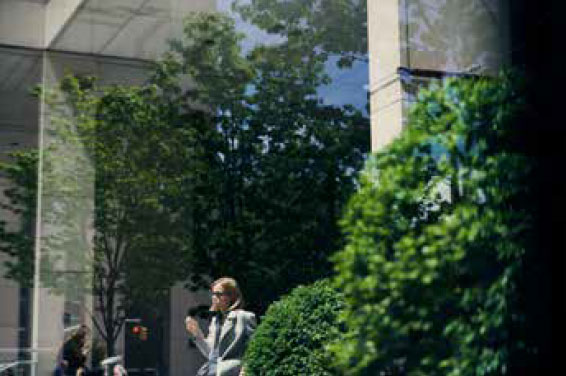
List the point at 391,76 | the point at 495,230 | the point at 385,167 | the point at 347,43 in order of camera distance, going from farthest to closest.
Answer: the point at 347,43 → the point at 391,76 → the point at 385,167 → the point at 495,230

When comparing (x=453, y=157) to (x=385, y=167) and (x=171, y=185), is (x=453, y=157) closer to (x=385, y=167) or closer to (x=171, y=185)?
(x=385, y=167)

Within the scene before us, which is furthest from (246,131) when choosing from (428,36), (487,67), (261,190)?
(487,67)

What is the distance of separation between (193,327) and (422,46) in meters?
3.09

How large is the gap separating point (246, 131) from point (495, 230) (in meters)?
4.82

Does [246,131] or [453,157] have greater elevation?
[246,131]

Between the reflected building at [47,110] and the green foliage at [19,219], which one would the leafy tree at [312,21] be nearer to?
the reflected building at [47,110]

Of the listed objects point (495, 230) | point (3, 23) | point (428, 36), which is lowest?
point (495, 230)

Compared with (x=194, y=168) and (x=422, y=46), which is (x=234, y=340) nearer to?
(x=194, y=168)

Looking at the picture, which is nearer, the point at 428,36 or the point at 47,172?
the point at 428,36

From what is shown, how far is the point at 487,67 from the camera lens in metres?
5.60

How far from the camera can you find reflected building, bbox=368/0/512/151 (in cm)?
557

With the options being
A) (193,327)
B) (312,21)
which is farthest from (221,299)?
(312,21)

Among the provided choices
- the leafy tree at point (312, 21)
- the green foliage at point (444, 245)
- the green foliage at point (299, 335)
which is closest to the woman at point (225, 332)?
the green foliage at point (299, 335)

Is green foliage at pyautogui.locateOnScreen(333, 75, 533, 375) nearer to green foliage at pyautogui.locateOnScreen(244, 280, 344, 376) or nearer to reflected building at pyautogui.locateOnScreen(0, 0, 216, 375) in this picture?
green foliage at pyautogui.locateOnScreen(244, 280, 344, 376)
